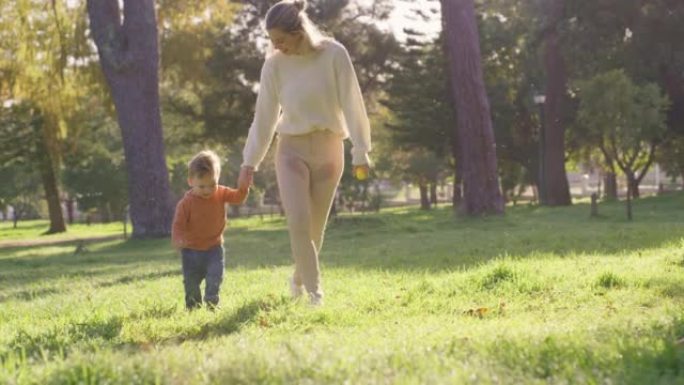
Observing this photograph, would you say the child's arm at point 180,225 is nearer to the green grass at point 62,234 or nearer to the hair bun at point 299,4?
the hair bun at point 299,4

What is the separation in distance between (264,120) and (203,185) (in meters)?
0.66

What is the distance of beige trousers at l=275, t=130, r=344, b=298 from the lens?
19.9 feet

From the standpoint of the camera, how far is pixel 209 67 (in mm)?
33938

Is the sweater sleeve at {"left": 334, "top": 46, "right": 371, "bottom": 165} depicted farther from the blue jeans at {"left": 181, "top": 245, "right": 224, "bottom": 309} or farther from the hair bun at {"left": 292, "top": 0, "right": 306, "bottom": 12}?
the blue jeans at {"left": 181, "top": 245, "right": 224, "bottom": 309}

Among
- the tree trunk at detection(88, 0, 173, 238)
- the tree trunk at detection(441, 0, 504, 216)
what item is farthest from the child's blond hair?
the tree trunk at detection(441, 0, 504, 216)

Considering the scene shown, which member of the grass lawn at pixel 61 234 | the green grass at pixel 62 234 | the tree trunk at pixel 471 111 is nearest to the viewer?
the tree trunk at pixel 471 111

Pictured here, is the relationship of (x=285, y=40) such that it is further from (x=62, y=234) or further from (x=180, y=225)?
(x=62, y=234)

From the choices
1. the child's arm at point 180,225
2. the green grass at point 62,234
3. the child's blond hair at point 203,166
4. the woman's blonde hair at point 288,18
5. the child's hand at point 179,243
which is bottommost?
the green grass at point 62,234

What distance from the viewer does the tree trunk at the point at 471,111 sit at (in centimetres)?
2072

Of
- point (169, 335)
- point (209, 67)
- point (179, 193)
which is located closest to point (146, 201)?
point (209, 67)

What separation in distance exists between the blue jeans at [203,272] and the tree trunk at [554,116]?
29.1m

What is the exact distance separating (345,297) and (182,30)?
23.3 meters

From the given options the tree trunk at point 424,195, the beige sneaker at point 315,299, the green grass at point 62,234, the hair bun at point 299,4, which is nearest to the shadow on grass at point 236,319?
the beige sneaker at point 315,299

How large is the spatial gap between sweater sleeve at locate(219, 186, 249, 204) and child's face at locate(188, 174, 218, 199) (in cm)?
12
